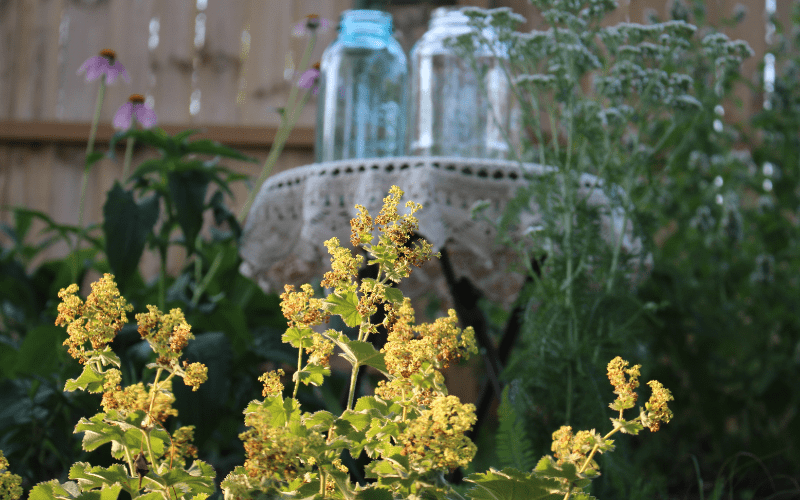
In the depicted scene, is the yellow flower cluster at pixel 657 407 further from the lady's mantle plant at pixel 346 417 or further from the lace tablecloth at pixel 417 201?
the lace tablecloth at pixel 417 201

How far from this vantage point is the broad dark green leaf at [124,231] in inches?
50.8

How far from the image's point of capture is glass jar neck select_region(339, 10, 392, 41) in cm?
159

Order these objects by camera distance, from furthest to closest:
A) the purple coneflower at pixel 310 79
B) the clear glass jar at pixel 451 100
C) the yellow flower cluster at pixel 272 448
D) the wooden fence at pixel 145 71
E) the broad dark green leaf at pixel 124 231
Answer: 1. the wooden fence at pixel 145 71
2. the purple coneflower at pixel 310 79
3. the clear glass jar at pixel 451 100
4. the broad dark green leaf at pixel 124 231
5. the yellow flower cluster at pixel 272 448

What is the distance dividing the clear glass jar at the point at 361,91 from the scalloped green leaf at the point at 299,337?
3.34 ft

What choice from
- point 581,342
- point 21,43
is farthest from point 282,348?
point 21,43

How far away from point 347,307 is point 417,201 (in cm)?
60

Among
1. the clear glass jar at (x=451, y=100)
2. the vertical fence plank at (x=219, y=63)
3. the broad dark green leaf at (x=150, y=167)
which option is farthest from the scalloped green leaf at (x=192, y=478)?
the vertical fence plank at (x=219, y=63)

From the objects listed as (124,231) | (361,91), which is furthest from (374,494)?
(361,91)

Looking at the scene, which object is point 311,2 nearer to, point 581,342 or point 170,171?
point 170,171

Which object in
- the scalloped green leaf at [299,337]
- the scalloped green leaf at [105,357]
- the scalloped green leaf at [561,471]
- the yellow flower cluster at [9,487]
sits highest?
the scalloped green leaf at [299,337]

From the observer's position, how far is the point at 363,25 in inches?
63.2

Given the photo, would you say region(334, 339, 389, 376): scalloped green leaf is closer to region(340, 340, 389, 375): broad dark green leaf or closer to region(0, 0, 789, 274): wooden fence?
region(340, 340, 389, 375): broad dark green leaf

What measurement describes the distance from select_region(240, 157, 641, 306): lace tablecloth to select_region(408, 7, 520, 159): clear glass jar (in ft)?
0.92

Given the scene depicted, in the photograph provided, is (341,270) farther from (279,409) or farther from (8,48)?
(8,48)
